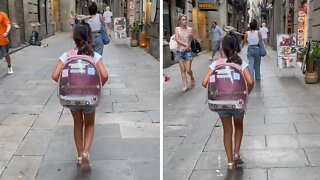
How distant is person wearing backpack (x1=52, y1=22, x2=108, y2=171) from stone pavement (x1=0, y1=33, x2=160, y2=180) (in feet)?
0.60

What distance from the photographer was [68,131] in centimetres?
601

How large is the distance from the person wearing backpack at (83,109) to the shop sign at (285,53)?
7.92 meters

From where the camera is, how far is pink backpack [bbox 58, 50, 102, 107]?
437 centimetres

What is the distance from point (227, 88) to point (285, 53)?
7909mm

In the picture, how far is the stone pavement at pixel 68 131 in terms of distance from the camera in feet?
15.7

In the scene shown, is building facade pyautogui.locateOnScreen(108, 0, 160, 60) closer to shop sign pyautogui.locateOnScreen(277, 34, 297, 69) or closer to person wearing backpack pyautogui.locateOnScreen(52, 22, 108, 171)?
shop sign pyautogui.locateOnScreen(277, 34, 297, 69)

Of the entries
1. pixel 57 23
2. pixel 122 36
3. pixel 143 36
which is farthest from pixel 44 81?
pixel 57 23

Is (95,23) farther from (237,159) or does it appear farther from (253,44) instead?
(237,159)

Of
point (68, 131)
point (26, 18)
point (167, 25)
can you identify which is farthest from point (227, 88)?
point (26, 18)

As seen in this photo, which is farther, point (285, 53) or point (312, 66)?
point (285, 53)

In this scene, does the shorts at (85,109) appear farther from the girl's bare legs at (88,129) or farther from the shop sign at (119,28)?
the shop sign at (119,28)

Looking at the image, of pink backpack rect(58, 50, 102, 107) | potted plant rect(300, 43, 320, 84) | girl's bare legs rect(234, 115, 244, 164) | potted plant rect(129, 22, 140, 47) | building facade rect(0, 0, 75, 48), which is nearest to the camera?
pink backpack rect(58, 50, 102, 107)

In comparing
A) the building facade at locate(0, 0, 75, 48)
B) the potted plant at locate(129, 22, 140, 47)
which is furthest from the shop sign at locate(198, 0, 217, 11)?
the building facade at locate(0, 0, 75, 48)

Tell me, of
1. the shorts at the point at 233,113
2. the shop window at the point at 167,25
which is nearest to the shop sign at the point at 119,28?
the shop window at the point at 167,25
